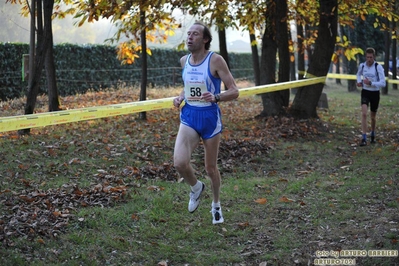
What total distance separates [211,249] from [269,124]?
8.82 m

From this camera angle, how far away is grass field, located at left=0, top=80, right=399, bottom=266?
617cm

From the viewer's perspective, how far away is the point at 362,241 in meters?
6.34

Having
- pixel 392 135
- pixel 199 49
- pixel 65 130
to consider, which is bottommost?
pixel 392 135

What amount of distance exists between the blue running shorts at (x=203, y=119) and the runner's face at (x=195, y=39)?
68 cm

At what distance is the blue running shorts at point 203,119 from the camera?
675 centimetres

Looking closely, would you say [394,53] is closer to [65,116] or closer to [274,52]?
[274,52]

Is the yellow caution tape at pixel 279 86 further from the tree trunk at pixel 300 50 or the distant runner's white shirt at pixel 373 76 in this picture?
the tree trunk at pixel 300 50

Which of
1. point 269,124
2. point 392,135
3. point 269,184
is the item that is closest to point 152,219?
point 269,184

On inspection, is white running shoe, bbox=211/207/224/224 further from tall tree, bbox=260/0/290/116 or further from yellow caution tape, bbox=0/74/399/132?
tall tree, bbox=260/0/290/116

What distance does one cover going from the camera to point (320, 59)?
15.9 meters

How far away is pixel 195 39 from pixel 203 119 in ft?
3.13

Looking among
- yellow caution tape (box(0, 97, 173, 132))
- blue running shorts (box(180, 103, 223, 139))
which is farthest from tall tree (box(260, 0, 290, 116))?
blue running shorts (box(180, 103, 223, 139))

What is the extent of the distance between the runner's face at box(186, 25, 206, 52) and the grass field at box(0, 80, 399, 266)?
222 centimetres

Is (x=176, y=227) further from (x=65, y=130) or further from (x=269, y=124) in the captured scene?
(x=269, y=124)
